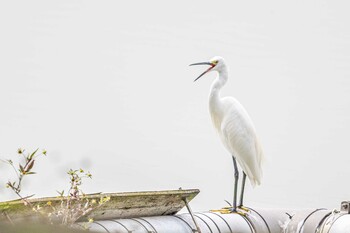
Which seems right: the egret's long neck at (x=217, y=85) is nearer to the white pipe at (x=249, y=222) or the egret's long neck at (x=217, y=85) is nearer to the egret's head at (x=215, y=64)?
the egret's head at (x=215, y=64)

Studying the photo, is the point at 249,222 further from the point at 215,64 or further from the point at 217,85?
the point at 215,64

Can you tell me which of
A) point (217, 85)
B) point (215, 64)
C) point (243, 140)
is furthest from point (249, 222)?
point (215, 64)

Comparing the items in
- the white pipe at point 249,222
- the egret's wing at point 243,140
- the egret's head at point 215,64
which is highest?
the egret's head at point 215,64

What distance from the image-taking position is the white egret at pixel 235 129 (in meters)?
8.74

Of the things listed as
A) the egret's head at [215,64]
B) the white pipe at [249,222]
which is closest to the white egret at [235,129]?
the egret's head at [215,64]

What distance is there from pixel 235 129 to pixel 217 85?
64 centimetres

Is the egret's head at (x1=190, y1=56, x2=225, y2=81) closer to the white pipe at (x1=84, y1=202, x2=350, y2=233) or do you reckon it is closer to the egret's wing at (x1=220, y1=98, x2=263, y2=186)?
the egret's wing at (x1=220, y1=98, x2=263, y2=186)

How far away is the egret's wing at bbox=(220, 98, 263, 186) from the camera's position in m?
8.73

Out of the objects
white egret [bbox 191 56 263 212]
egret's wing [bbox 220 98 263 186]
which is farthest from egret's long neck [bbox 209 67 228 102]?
egret's wing [bbox 220 98 263 186]

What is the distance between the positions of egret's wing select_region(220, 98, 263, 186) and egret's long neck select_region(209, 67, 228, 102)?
185mm

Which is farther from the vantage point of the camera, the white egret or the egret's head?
the egret's head

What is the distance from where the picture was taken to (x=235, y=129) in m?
8.83

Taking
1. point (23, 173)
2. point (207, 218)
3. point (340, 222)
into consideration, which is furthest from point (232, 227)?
point (23, 173)

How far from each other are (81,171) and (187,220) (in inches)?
105
